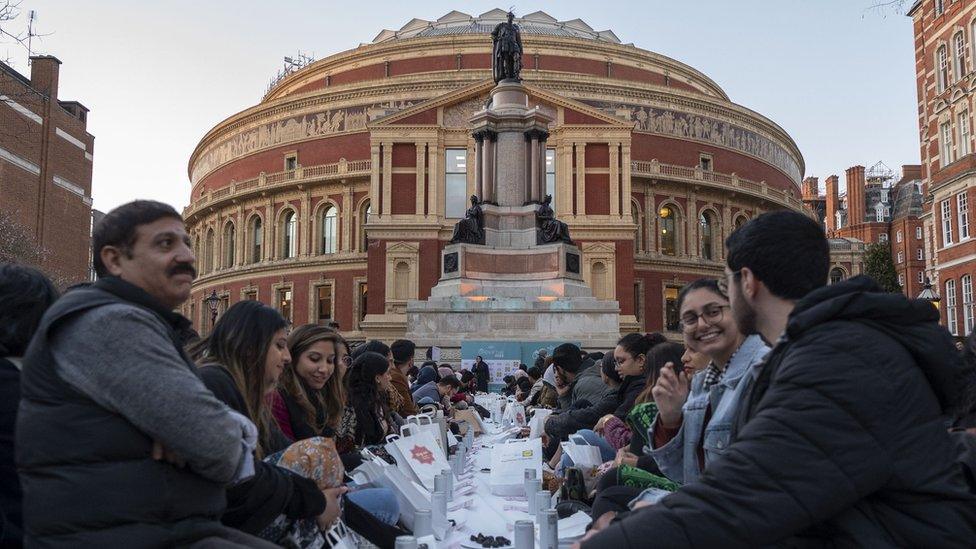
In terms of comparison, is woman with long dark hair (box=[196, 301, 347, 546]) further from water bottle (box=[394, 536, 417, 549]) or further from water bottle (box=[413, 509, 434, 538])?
water bottle (box=[413, 509, 434, 538])

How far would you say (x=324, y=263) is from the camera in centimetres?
4300

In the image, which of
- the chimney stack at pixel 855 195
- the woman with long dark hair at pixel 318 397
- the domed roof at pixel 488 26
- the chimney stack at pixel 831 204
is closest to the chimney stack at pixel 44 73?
the domed roof at pixel 488 26

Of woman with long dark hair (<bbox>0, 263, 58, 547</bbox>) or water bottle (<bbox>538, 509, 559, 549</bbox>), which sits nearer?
woman with long dark hair (<bbox>0, 263, 58, 547</bbox>)

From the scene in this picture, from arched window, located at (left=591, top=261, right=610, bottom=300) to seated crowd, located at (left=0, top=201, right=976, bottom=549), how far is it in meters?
33.9

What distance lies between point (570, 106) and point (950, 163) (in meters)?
16.4

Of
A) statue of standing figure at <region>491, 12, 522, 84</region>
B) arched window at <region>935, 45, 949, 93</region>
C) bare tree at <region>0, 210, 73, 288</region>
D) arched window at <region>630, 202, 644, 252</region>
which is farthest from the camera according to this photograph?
arched window at <region>630, 202, 644, 252</region>

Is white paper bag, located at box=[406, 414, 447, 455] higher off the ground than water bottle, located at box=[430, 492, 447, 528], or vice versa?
white paper bag, located at box=[406, 414, 447, 455]

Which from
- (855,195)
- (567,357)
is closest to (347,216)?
(567,357)


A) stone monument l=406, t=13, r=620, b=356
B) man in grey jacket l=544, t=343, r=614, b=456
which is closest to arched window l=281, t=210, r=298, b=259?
stone monument l=406, t=13, r=620, b=356

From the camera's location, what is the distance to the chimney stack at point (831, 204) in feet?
251

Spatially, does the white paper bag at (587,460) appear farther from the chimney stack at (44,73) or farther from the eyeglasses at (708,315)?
the chimney stack at (44,73)

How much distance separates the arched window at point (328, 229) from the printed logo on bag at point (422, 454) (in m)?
39.6

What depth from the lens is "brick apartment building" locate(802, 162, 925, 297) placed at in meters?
64.0

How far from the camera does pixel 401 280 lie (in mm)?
37562
